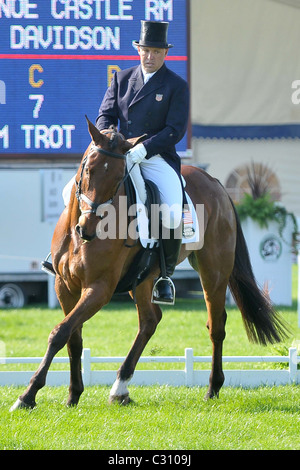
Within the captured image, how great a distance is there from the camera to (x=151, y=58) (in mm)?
6188

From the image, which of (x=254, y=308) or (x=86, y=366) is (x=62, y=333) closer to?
(x=86, y=366)

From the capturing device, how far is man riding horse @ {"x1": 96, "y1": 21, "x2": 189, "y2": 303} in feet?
20.0

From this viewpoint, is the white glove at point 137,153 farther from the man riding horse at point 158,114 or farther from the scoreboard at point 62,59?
the scoreboard at point 62,59

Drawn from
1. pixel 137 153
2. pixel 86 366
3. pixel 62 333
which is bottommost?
pixel 86 366

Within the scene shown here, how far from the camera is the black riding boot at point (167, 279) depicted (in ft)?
20.4

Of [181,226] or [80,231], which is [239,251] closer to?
[181,226]

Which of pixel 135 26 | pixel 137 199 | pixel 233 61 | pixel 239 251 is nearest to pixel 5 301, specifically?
pixel 135 26

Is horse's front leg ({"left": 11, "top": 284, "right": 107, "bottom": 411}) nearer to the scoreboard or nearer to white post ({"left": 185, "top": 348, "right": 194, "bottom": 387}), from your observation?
white post ({"left": 185, "top": 348, "right": 194, "bottom": 387})

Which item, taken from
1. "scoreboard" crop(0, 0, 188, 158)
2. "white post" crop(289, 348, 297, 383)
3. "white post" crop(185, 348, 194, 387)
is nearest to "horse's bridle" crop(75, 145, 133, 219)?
"white post" crop(185, 348, 194, 387)

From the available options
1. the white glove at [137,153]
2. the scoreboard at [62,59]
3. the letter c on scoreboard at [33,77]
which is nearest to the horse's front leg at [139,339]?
the white glove at [137,153]

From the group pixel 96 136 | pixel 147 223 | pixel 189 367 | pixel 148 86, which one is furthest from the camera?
pixel 189 367

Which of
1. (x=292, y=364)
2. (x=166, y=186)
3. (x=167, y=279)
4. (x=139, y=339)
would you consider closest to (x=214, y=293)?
(x=167, y=279)

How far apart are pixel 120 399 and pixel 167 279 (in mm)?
924

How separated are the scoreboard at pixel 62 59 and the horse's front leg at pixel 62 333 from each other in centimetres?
408
